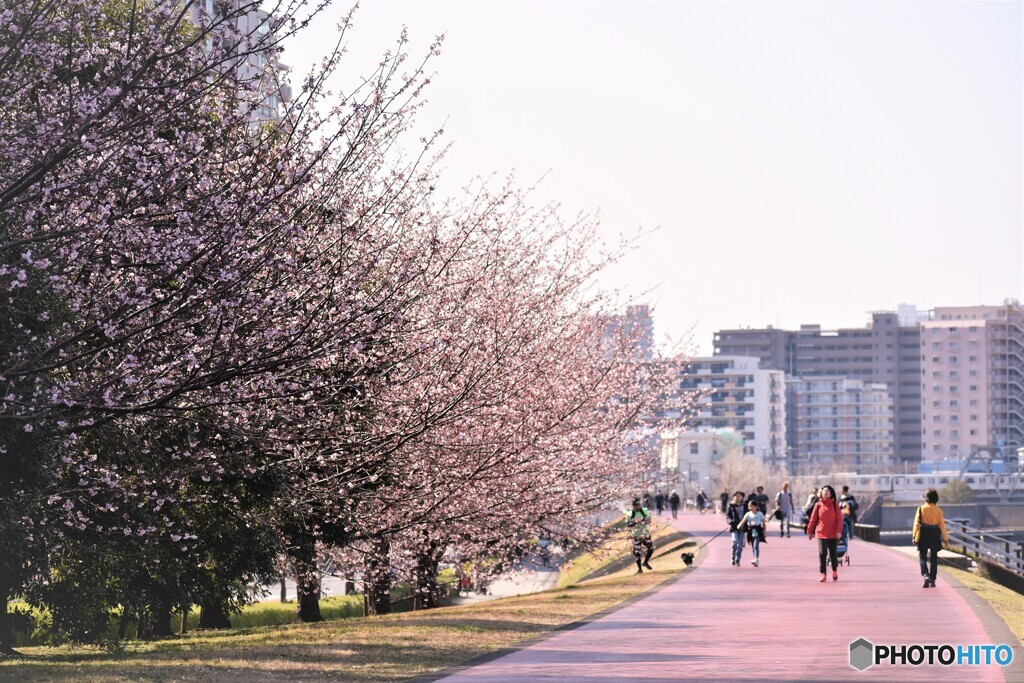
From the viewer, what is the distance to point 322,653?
16078 mm

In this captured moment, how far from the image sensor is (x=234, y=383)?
14.0m

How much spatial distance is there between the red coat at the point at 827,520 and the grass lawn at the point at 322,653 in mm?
5576

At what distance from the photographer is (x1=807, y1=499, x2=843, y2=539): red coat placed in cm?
2620

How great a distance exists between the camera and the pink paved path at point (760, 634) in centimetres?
1346

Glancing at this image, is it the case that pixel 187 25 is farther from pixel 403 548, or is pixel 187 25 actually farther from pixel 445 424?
pixel 403 548

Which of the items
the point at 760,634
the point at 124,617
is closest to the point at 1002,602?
the point at 760,634

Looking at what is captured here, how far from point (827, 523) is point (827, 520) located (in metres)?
0.09

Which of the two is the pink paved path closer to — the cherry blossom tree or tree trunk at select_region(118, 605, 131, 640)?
the cherry blossom tree

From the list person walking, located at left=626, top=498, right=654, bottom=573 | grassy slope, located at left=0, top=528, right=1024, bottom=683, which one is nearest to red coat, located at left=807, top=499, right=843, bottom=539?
grassy slope, located at left=0, top=528, right=1024, bottom=683

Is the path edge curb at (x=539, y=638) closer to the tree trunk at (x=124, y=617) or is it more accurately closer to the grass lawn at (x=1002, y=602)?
the tree trunk at (x=124, y=617)

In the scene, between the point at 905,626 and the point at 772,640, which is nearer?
the point at 772,640

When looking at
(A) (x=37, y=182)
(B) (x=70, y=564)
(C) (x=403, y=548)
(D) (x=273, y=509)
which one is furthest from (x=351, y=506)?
(A) (x=37, y=182)

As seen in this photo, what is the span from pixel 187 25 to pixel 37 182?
20.9 feet

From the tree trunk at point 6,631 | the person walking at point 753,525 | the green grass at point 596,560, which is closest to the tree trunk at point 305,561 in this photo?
the tree trunk at point 6,631
